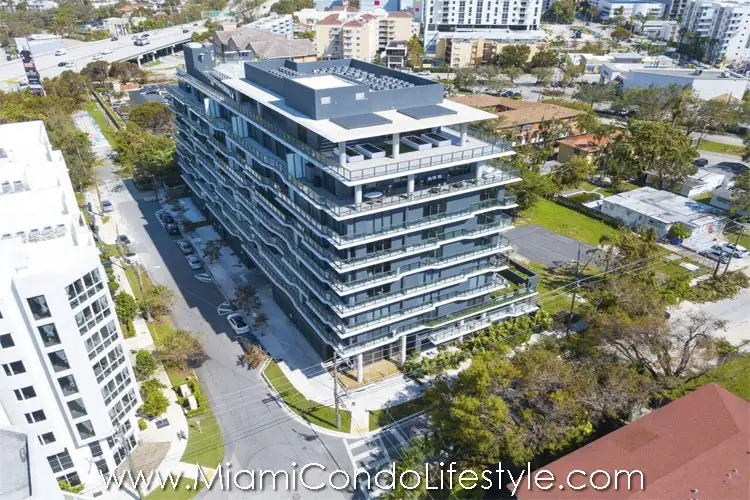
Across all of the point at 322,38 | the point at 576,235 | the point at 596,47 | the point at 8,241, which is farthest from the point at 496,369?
A: the point at 596,47

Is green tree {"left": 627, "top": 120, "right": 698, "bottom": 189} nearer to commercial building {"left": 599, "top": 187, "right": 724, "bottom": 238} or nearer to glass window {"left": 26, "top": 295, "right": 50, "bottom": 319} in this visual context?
commercial building {"left": 599, "top": 187, "right": 724, "bottom": 238}

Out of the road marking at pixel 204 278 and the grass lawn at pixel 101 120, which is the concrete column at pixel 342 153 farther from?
the grass lawn at pixel 101 120

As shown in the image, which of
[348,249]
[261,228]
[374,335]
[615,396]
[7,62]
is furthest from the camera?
[7,62]

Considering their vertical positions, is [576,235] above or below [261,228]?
below

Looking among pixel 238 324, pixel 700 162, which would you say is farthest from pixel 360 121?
pixel 700 162

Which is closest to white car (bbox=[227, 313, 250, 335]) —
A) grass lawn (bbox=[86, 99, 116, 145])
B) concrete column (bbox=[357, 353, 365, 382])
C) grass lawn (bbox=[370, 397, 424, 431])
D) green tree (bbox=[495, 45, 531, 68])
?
concrete column (bbox=[357, 353, 365, 382])

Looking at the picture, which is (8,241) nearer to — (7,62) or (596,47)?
(7,62)
